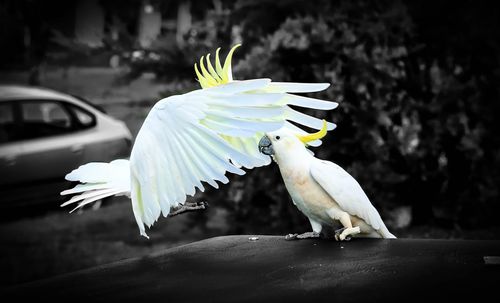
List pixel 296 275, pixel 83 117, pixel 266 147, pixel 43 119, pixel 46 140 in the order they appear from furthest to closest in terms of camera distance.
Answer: pixel 83 117 < pixel 43 119 < pixel 46 140 < pixel 266 147 < pixel 296 275

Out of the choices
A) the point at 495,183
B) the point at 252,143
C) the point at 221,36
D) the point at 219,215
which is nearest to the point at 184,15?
the point at 221,36

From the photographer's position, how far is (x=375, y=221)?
2.77m

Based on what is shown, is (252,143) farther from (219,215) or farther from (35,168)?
(35,168)

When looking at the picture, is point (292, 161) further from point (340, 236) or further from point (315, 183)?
point (340, 236)

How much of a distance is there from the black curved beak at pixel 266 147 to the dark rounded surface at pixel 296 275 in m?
0.35

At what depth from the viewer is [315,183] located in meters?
2.67

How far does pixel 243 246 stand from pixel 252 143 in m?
0.39

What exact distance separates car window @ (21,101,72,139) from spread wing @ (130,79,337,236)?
5626 millimetres

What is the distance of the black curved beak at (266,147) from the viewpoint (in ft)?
8.66

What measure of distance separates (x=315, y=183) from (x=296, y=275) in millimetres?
474

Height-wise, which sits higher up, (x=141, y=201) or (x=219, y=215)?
(x=141, y=201)

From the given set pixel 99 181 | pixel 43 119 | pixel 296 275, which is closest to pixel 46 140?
pixel 43 119

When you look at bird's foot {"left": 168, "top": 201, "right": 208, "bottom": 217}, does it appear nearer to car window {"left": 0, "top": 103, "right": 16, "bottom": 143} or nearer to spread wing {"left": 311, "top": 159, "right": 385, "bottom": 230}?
spread wing {"left": 311, "top": 159, "right": 385, "bottom": 230}

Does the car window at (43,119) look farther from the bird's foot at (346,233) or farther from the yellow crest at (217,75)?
the bird's foot at (346,233)
